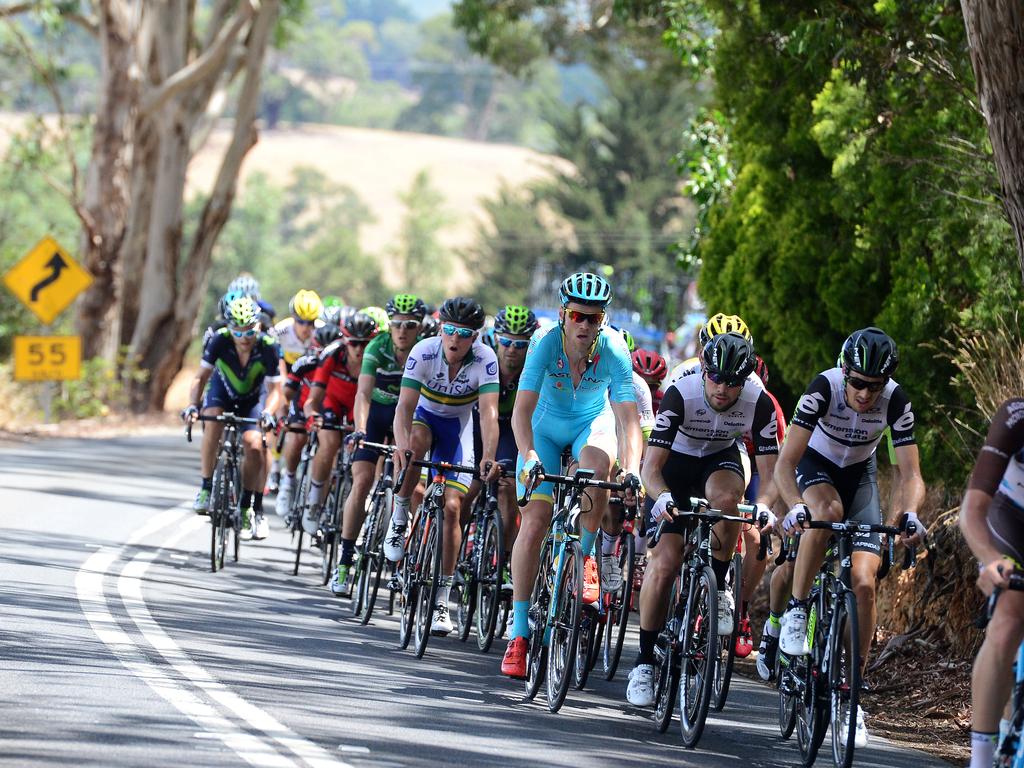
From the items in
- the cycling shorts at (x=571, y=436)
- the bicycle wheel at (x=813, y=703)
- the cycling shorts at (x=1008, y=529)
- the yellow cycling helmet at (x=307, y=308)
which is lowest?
the bicycle wheel at (x=813, y=703)

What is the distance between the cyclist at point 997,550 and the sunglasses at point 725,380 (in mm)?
2583

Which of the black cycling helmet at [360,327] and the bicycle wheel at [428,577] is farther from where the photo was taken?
the black cycling helmet at [360,327]

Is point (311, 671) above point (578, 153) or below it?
below

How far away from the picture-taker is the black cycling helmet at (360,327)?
590 inches

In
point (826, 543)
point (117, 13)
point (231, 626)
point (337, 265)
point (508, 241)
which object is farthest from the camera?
point (337, 265)

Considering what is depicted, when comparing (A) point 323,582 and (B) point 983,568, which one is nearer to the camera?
(B) point 983,568

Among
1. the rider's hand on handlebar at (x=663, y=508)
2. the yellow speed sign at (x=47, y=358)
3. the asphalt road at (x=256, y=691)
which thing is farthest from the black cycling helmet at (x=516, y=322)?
the yellow speed sign at (x=47, y=358)

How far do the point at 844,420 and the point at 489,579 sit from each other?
303 centimetres

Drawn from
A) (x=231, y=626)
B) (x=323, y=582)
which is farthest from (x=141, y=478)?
(x=231, y=626)

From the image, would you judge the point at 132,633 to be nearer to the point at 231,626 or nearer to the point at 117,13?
the point at 231,626

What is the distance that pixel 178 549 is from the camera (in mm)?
15703

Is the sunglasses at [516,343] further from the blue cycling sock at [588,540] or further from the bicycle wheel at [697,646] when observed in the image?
the bicycle wheel at [697,646]

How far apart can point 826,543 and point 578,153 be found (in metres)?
63.6

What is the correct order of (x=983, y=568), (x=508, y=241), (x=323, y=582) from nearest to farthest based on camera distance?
(x=983, y=568)
(x=323, y=582)
(x=508, y=241)
